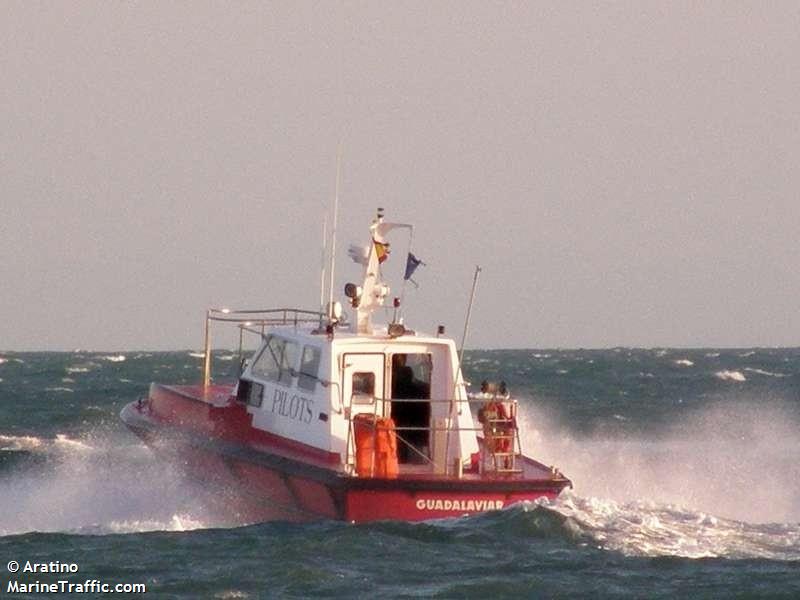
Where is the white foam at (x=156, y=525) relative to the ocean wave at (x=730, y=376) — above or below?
below

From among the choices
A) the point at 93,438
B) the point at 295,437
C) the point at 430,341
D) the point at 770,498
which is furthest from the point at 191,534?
the point at 93,438

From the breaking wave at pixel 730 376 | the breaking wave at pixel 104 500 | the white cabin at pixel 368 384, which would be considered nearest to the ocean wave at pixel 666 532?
the white cabin at pixel 368 384

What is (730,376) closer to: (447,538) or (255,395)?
(255,395)

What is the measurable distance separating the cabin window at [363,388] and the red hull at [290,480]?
616 mm

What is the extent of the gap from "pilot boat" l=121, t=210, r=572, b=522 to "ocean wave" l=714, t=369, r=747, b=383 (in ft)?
128

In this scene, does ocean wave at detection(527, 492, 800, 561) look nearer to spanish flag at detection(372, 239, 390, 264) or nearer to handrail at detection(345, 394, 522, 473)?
handrail at detection(345, 394, 522, 473)

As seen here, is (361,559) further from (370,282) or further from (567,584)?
(370,282)

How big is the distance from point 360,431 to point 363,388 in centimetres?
82

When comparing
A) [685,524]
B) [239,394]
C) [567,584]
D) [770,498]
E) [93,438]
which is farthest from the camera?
[93,438]

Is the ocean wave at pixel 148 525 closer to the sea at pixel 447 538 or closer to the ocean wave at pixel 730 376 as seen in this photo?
the sea at pixel 447 538

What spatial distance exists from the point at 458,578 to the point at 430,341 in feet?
12.2

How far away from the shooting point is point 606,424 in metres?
36.3

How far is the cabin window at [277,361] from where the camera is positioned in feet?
57.8

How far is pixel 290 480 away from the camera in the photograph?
16.5m
